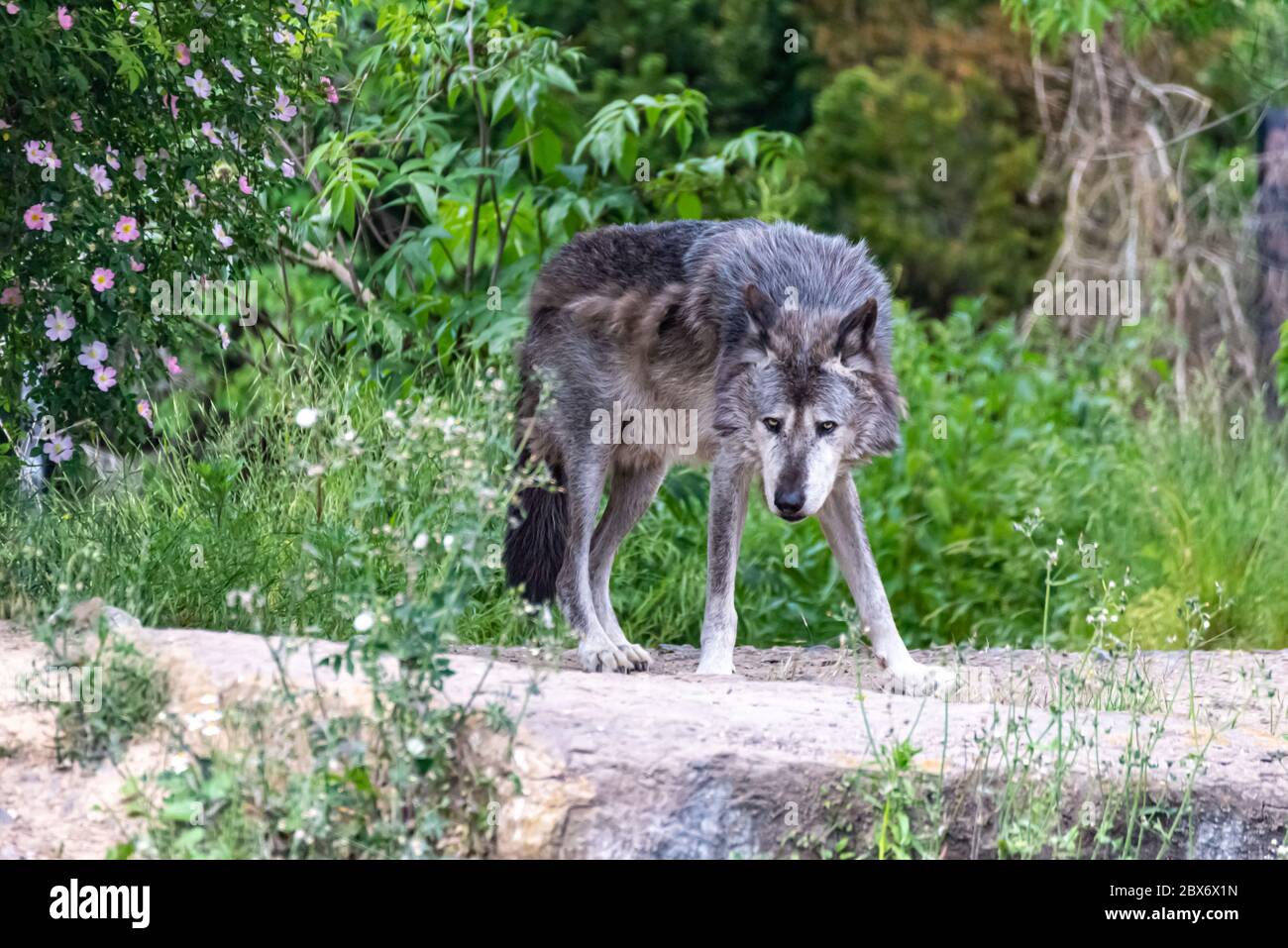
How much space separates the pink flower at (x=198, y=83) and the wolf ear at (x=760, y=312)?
2010 mm

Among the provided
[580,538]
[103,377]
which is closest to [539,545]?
[580,538]

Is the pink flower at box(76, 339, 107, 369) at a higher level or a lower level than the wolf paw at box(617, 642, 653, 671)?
higher

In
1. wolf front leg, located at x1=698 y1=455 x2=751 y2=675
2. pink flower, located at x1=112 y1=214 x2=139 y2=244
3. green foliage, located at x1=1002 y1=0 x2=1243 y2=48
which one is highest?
green foliage, located at x1=1002 y1=0 x2=1243 y2=48

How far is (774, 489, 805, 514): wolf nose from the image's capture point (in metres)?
5.48

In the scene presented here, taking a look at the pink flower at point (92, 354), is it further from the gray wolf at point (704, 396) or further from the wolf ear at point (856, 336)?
the wolf ear at point (856, 336)

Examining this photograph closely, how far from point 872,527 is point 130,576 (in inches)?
171

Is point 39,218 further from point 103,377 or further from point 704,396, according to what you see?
point 704,396

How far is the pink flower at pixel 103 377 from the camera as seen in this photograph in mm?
5742

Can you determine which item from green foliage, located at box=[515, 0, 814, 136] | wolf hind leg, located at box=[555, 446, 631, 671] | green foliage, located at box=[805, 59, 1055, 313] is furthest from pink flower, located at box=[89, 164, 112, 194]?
green foliage, located at box=[805, 59, 1055, 313]

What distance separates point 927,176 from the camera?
1588 centimetres

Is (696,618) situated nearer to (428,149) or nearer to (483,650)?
(483,650)

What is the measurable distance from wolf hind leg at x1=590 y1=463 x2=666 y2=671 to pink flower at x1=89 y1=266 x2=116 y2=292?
202 cm

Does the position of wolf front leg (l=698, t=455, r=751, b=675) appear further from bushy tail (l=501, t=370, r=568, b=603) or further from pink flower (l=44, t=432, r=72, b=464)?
pink flower (l=44, t=432, r=72, b=464)

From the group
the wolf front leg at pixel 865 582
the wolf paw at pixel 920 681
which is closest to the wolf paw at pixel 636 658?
the wolf front leg at pixel 865 582
